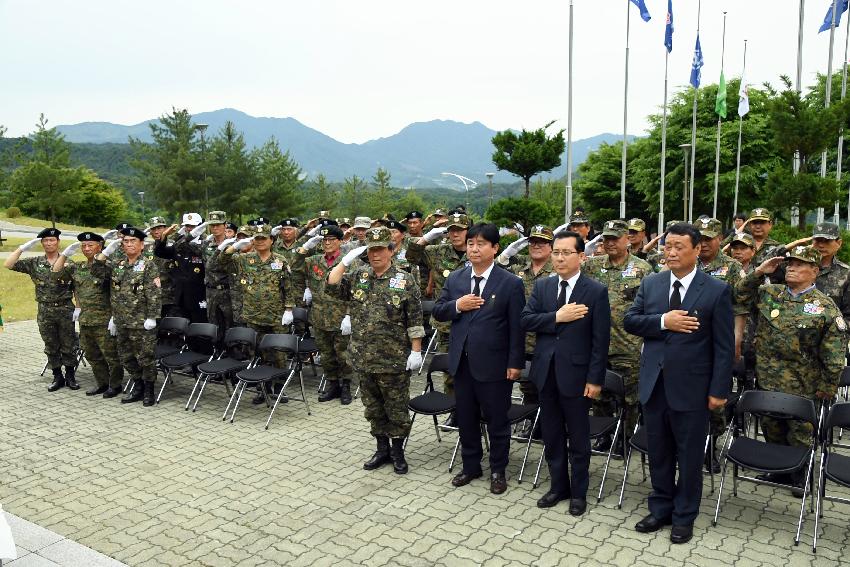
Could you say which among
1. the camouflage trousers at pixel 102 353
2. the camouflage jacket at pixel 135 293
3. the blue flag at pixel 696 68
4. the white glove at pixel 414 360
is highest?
the blue flag at pixel 696 68

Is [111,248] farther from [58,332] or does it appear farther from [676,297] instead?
[676,297]

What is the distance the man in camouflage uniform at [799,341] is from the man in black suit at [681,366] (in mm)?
1196

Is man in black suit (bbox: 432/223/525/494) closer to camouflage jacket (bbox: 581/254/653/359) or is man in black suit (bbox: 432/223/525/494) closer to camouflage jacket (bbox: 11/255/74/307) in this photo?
camouflage jacket (bbox: 581/254/653/359)

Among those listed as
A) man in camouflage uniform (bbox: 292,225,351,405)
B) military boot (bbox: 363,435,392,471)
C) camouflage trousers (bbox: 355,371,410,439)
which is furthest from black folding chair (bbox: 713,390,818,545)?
man in camouflage uniform (bbox: 292,225,351,405)

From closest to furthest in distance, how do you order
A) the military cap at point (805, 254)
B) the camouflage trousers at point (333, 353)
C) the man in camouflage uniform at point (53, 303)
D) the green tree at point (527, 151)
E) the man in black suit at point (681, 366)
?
the man in black suit at point (681, 366), the military cap at point (805, 254), the camouflage trousers at point (333, 353), the man in camouflage uniform at point (53, 303), the green tree at point (527, 151)

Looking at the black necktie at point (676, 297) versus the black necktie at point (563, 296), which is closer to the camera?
the black necktie at point (676, 297)

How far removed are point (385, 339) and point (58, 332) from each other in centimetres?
546

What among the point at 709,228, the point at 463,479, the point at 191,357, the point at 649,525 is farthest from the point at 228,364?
the point at 709,228

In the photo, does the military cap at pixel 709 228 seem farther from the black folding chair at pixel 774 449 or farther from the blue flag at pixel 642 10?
the blue flag at pixel 642 10

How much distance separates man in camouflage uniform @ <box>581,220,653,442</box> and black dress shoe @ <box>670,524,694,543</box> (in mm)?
1270

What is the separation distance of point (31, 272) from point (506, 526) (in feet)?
23.3

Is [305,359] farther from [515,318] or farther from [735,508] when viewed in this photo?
[735,508]

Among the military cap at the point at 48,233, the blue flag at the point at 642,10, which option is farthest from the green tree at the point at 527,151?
the military cap at the point at 48,233

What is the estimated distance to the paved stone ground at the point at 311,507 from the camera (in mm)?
4438
